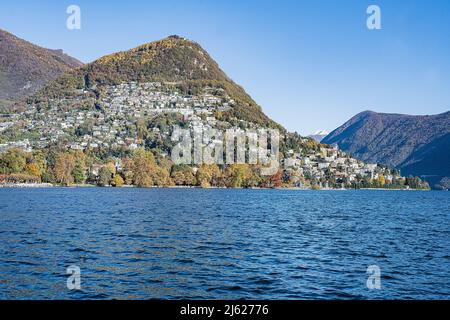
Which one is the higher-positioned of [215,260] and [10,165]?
[10,165]

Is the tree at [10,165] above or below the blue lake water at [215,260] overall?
above

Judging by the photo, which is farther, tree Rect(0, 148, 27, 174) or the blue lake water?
tree Rect(0, 148, 27, 174)

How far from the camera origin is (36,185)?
7736 inches

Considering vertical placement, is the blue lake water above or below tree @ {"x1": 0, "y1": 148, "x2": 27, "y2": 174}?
below

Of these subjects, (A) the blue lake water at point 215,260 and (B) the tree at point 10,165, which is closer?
(A) the blue lake water at point 215,260

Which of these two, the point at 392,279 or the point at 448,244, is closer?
the point at 392,279

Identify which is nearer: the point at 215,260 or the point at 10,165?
the point at 215,260

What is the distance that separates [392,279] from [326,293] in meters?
6.07

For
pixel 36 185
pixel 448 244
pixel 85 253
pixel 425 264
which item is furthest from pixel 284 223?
pixel 36 185
